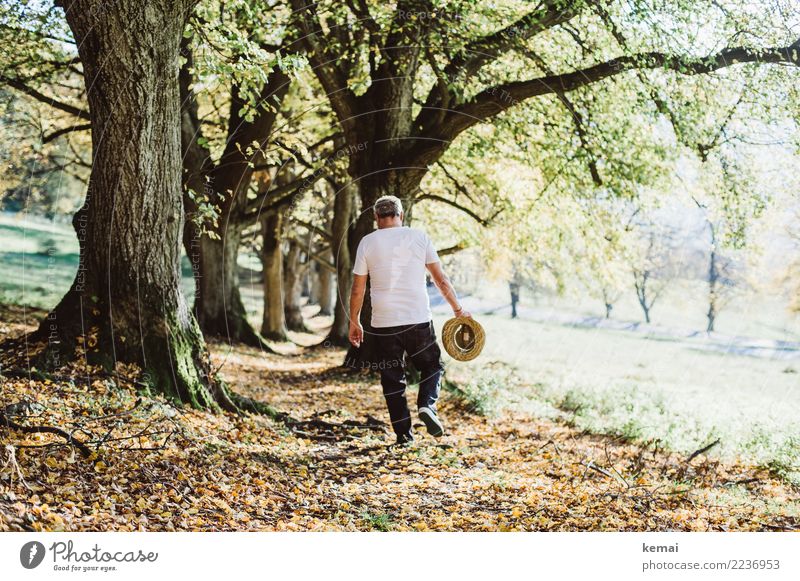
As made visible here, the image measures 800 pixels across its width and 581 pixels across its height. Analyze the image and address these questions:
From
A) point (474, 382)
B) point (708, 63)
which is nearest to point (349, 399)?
point (474, 382)

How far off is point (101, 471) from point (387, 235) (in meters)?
3.18

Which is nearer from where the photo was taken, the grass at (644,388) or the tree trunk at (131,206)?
the tree trunk at (131,206)

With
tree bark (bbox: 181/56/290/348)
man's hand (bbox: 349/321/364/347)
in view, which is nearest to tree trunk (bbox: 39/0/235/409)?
man's hand (bbox: 349/321/364/347)

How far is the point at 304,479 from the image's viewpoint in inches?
241

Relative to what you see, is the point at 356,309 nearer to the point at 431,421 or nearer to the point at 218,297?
the point at 431,421

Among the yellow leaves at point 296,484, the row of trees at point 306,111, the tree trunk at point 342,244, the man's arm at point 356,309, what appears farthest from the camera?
the tree trunk at point 342,244

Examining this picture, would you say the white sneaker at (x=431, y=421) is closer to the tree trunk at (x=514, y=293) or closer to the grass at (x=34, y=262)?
the tree trunk at (x=514, y=293)

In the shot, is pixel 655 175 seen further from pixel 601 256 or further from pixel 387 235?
pixel 387 235

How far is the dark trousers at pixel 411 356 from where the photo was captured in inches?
268

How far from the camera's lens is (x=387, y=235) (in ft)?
22.1

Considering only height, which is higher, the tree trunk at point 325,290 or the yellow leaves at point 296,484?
the tree trunk at point 325,290
